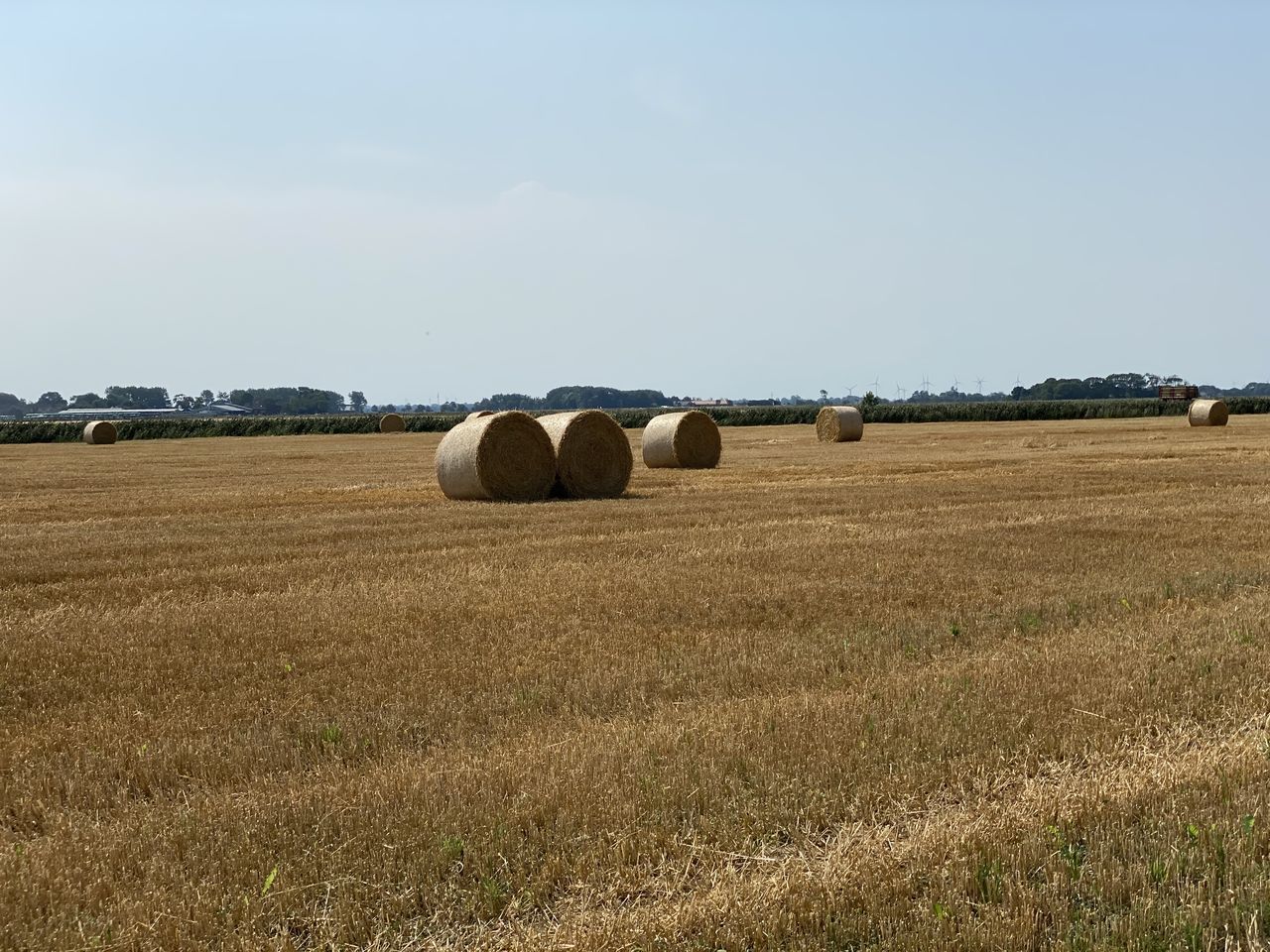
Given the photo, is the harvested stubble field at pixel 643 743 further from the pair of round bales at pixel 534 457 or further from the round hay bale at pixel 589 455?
the round hay bale at pixel 589 455

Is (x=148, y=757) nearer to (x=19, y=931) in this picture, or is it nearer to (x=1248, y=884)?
(x=19, y=931)

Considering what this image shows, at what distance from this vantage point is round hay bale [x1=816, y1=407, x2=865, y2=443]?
40594mm

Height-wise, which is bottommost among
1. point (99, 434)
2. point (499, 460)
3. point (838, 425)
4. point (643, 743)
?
point (643, 743)

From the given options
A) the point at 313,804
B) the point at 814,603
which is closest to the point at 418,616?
the point at 814,603

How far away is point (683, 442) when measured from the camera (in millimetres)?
27922

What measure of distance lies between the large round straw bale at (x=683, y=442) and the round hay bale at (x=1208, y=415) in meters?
24.7

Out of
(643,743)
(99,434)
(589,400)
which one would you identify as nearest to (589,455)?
(643,743)

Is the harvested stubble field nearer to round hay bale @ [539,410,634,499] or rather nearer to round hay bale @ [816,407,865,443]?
round hay bale @ [539,410,634,499]

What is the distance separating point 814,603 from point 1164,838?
5124 mm

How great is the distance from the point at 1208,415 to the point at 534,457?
33.5m

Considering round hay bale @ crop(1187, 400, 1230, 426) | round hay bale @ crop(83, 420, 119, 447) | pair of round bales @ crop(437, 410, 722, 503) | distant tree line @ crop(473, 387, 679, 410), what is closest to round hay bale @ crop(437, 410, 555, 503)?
pair of round bales @ crop(437, 410, 722, 503)

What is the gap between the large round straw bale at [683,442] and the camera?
27.9 metres

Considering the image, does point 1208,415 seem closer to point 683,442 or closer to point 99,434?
point 683,442

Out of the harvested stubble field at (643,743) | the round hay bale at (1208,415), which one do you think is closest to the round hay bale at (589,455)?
the harvested stubble field at (643,743)
